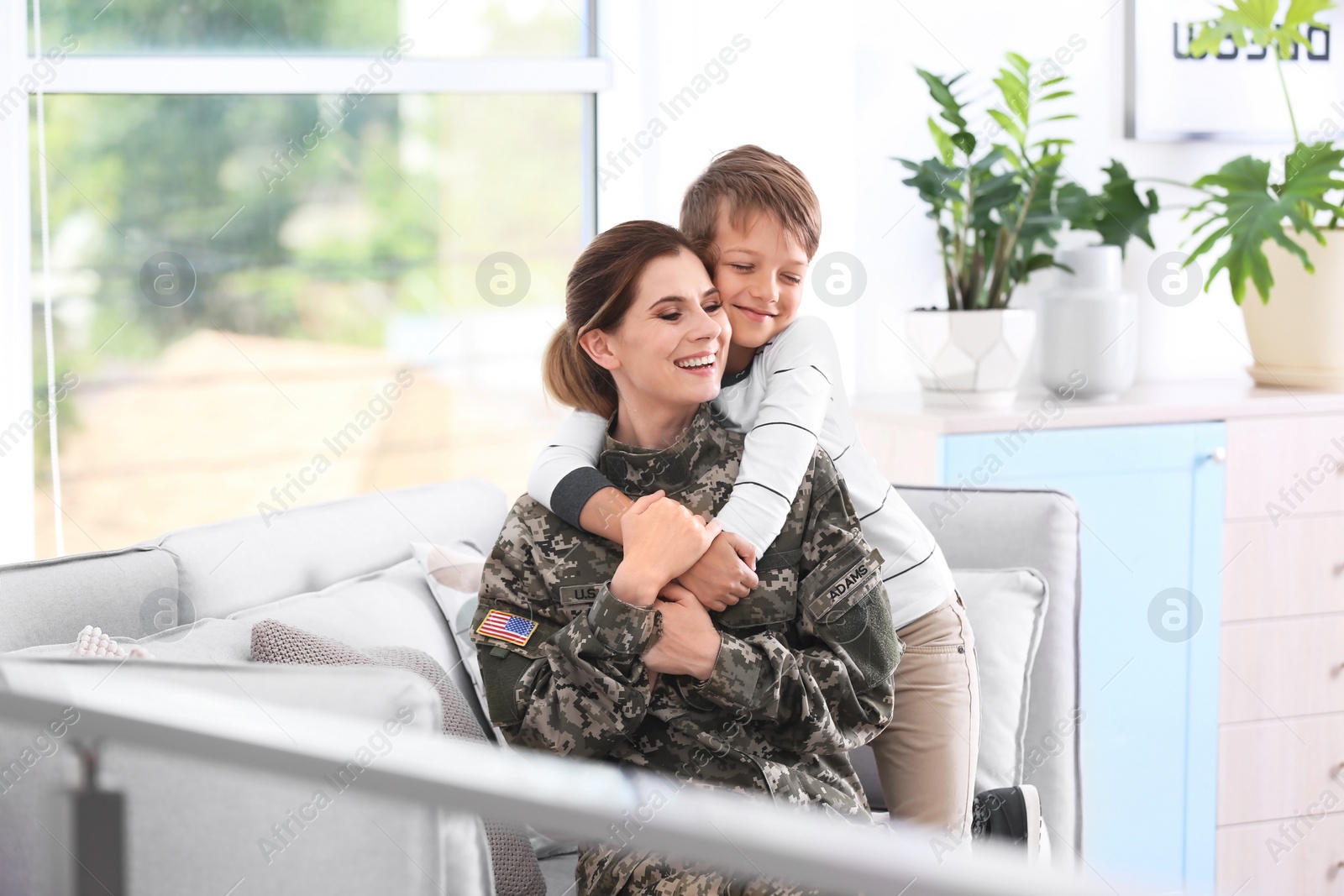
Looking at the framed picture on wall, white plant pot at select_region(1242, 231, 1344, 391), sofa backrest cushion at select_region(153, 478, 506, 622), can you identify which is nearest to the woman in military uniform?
sofa backrest cushion at select_region(153, 478, 506, 622)

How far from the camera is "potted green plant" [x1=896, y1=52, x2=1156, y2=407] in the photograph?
2.38 m

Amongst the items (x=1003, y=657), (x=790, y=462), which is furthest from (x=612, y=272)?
(x=1003, y=657)

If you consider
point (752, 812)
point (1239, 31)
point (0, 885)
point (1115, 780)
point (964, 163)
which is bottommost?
point (1115, 780)

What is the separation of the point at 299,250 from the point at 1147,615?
2139 mm

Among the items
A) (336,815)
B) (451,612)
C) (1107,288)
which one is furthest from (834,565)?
(1107,288)

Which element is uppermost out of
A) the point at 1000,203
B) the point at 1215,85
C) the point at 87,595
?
the point at 1215,85

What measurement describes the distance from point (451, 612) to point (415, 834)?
3.51ft

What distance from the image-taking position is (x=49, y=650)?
3.96ft

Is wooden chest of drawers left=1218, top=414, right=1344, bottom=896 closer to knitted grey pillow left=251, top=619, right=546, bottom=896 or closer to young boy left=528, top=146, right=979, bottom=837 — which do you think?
young boy left=528, top=146, right=979, bottom=837

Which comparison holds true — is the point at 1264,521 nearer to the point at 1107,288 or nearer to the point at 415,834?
the point at 1107,288

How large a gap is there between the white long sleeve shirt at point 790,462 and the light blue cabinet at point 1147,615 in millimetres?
798

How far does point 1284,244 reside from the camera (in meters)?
2.46

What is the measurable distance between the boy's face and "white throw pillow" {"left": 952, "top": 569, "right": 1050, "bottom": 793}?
0.60m

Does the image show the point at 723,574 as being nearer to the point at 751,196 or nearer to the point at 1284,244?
the point at 751,196
